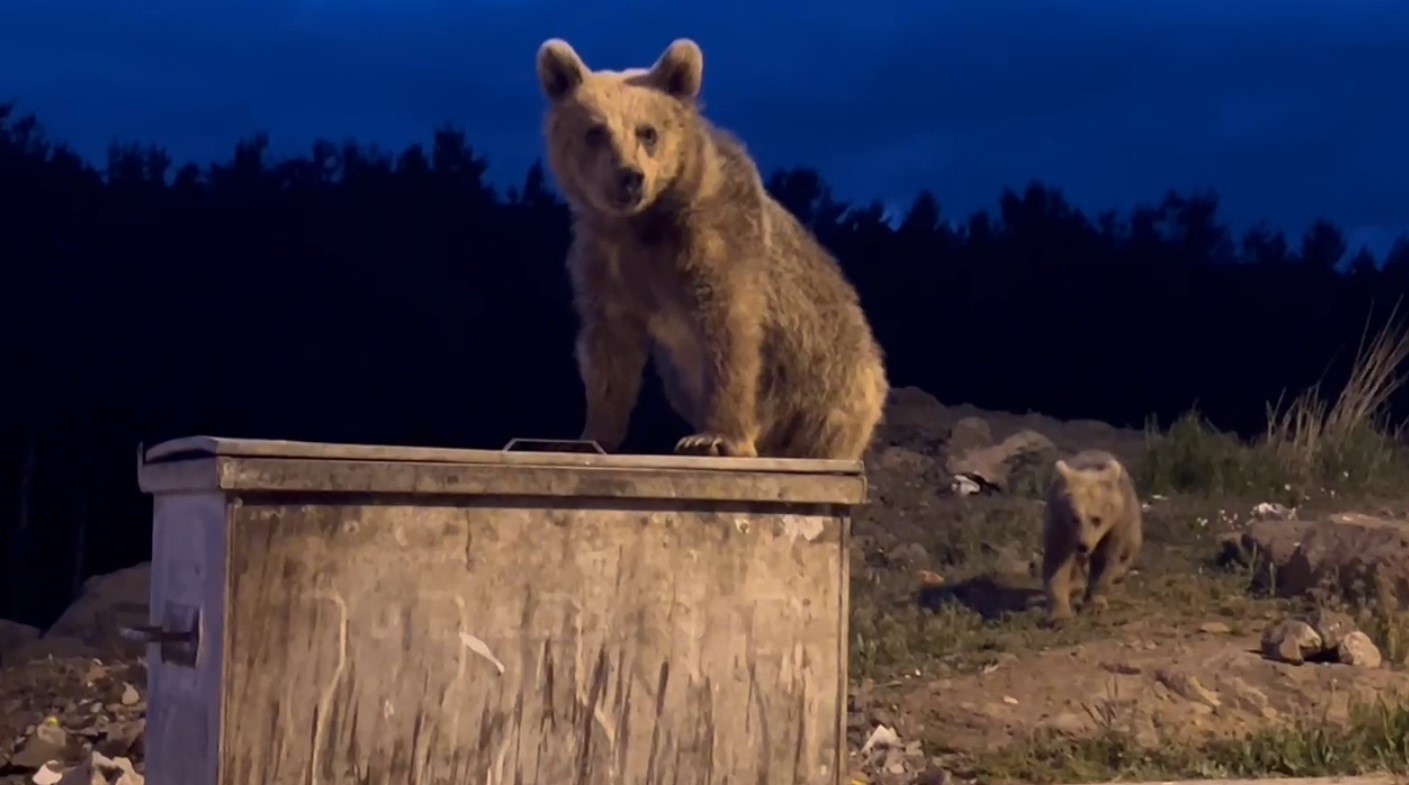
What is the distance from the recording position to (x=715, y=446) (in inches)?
152

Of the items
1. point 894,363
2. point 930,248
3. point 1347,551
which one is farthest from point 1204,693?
point 930,248

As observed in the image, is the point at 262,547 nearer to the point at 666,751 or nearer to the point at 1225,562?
the point at 666,751

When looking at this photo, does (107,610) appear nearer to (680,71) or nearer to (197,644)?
(680,71)

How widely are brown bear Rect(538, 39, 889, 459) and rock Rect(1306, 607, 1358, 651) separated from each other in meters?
2.75

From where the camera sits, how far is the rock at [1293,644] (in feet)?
19.7

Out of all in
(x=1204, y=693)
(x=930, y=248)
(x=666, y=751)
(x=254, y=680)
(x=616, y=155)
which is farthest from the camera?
(x=930, y=248)

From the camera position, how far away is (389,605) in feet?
9.07

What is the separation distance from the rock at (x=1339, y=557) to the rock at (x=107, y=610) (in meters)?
4.71

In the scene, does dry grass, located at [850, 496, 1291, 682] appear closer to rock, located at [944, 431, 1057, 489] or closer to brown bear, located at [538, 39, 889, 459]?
rock, located at [944, 431, 1057, 489]

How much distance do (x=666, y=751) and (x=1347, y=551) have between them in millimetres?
4988

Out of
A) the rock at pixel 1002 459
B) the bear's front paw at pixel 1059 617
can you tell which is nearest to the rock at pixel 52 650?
the bear's front paw at pixel 1059 617

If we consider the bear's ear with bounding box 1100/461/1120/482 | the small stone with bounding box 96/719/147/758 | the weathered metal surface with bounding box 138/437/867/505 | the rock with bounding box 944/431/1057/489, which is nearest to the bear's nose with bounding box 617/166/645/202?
the weathered metal surface with bounding box 138/437/867/505

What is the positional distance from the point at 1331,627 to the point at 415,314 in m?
9.06

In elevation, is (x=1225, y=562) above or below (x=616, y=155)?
below
